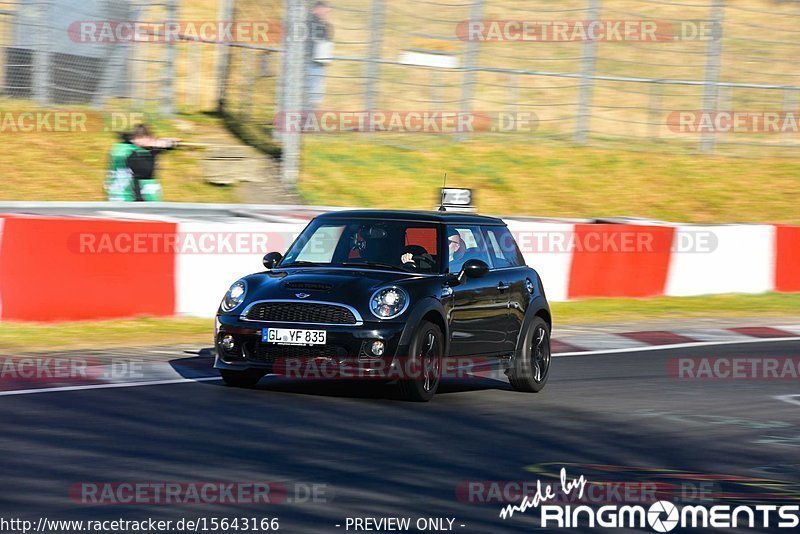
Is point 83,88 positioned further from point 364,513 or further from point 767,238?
point 364,513

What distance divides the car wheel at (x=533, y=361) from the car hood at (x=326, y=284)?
1.37m

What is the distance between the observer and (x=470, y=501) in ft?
20.6

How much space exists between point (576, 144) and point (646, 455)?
1827 cm

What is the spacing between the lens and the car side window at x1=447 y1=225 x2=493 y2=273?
10.1 metres

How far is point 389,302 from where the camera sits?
9203mm

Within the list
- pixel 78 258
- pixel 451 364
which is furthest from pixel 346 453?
pixel 78 258

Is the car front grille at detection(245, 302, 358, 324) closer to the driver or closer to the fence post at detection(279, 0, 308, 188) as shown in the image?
the driver

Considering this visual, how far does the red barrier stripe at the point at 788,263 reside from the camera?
63.3ft

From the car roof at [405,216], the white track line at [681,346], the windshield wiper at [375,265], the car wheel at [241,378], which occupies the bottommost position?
the white track line at [681,346]

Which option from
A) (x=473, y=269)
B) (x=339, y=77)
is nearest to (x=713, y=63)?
(x=339, y=77)

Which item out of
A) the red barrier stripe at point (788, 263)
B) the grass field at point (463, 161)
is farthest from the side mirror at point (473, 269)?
the grass field at point (463, 161)

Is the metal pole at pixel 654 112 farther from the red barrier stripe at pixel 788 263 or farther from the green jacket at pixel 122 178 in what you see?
the green jacket at pixel 122 178

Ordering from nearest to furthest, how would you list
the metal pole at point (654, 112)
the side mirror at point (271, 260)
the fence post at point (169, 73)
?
the side mirror at point (271, 260), the fence post at point (169, 73), the metal pole at point (654, 112)

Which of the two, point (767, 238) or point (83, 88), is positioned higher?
point (83, 88)
